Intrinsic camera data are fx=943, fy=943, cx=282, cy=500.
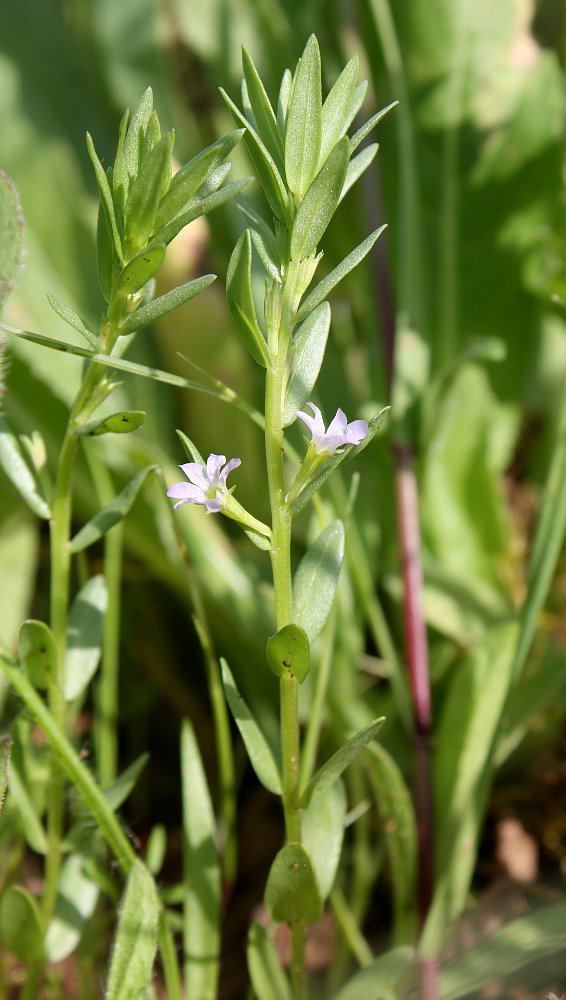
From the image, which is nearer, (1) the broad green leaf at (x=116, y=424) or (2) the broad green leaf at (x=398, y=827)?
(1) the broad green leaf at (x=116, y=424)

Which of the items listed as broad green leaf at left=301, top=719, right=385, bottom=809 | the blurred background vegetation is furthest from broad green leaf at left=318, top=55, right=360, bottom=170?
the blurred background vegetation

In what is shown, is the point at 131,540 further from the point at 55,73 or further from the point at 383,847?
the point at 55,73

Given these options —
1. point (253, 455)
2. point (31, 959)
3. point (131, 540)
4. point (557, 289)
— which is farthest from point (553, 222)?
point (31, 959)

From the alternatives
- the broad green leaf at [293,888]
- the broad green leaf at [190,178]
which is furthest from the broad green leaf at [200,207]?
the broad green leaf at [293,888]

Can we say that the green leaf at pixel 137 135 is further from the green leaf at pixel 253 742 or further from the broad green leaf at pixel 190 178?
the green leaf at pixel 253 742

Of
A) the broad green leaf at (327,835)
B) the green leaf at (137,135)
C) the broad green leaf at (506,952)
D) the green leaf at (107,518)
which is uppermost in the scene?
the green leaf at (137,135)

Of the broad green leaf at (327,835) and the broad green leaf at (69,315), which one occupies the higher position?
the broad green leaf at (69,315)
